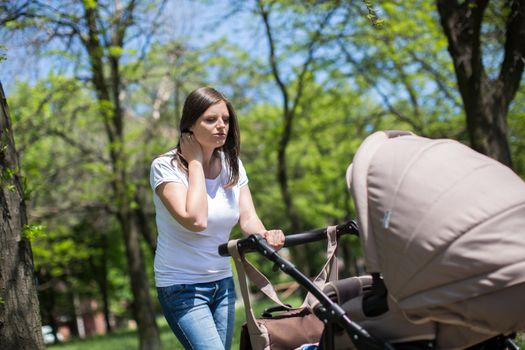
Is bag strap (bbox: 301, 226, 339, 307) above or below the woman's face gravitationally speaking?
below

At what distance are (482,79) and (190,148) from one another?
4.92 m

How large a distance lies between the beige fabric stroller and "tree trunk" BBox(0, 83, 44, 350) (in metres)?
2.10

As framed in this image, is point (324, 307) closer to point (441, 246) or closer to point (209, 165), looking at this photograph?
point (441, 246)

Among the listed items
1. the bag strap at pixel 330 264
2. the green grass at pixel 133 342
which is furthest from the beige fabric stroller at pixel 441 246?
the green grass at pixel 133 342

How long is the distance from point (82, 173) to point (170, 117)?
3114mm

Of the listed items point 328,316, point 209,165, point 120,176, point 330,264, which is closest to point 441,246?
point 328,316

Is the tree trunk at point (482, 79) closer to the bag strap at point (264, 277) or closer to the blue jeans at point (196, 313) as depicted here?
the bag strap at point (264, 277)

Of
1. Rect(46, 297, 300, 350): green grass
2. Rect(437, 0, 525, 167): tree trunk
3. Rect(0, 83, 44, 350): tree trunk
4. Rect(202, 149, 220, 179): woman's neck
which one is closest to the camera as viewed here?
Rect(202, 149, 220, 179): woman's neck

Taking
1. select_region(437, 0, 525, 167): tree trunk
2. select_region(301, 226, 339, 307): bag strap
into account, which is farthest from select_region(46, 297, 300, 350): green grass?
select_region(301, 226, 339, 307): bag strap

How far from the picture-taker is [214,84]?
59.4 feet

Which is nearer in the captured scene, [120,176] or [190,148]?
[190,148]

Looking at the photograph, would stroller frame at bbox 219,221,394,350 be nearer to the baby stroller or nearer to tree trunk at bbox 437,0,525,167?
the baby stroller

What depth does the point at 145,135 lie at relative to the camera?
55.6 feet

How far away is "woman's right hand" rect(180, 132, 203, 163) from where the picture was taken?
11.4 ft
